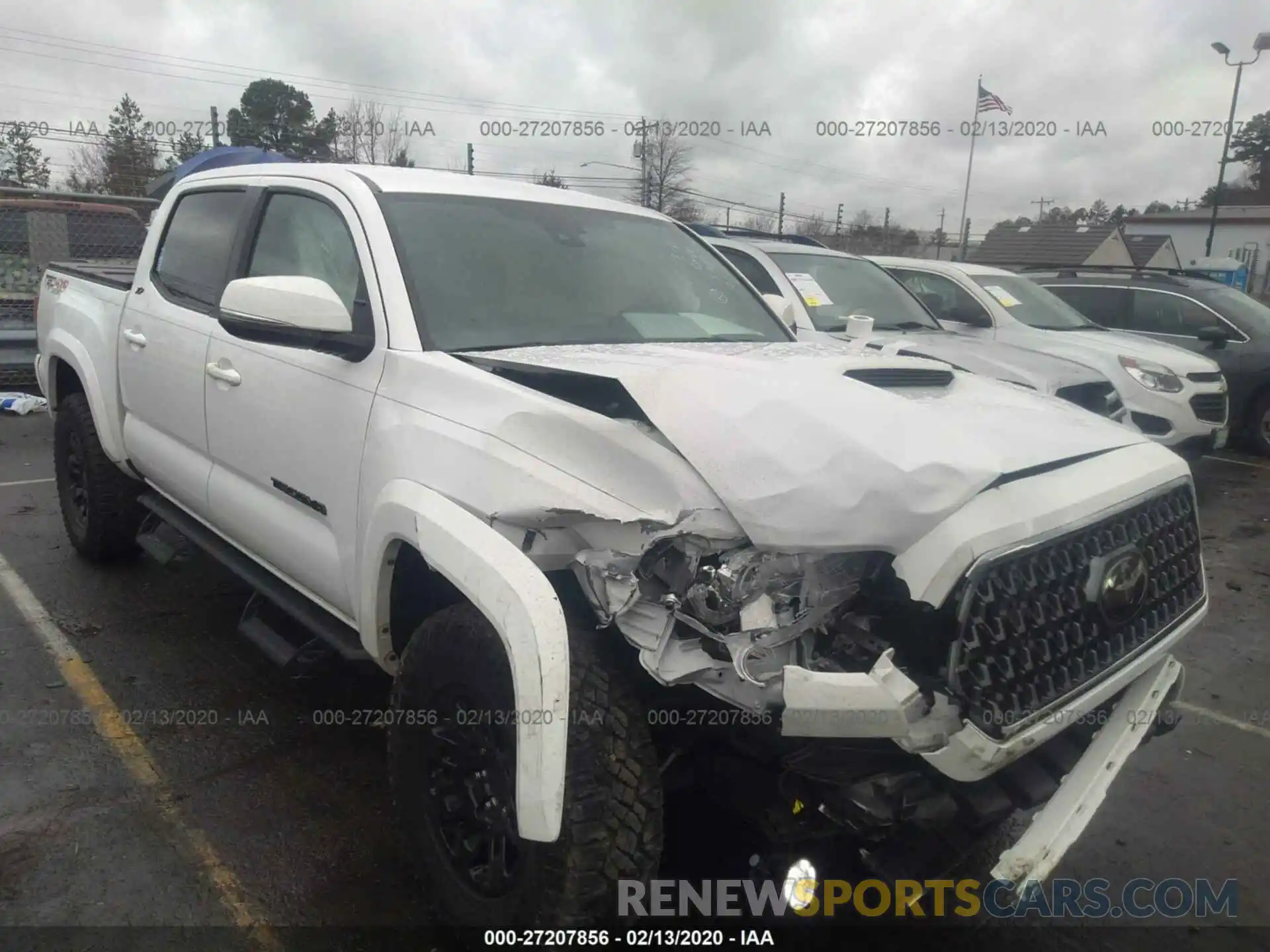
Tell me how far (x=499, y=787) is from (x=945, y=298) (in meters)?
7.54

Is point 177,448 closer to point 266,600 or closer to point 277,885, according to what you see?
point 266,600

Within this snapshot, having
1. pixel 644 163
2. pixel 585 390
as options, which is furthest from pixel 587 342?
pixel 644 163

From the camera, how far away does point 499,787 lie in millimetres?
2125

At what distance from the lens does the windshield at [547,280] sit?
9.03 ft

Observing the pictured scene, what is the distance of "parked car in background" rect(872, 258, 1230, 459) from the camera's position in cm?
761

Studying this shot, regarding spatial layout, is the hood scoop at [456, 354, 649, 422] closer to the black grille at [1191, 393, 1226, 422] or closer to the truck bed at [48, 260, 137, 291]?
the truck bed at [48, 260, 137, 291]

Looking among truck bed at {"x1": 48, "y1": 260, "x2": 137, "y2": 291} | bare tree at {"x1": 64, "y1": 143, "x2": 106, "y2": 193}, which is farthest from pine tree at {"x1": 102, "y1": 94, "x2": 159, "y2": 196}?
truck bed at {"x1": 48, "y1": 260, "x2": 137, "y2": 291}

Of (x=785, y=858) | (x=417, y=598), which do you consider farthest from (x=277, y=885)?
(x=785, y=858)

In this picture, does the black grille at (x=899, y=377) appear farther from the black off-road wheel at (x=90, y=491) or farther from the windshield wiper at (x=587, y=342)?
the black off-road wheel at (x=90, y=491)

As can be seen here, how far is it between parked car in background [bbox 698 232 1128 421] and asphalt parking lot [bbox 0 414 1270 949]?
2001mm

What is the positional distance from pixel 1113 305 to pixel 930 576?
10.1 m

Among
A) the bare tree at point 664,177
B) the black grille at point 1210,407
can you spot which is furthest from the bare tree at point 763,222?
the black grille at point 1210,407

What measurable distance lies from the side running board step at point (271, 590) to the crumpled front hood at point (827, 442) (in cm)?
101

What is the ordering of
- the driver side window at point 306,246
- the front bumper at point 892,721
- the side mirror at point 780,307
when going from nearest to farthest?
the front bumper at point 892,721, the driver side window at point 306,246, the side mirror at point 780,307
